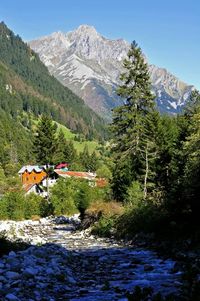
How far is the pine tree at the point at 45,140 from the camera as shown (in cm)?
6788

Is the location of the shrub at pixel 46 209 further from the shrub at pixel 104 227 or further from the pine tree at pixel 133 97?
the shrub at pixel 104 227

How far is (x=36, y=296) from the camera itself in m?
11.2

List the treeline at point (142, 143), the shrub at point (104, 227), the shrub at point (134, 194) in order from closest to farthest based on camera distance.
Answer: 1. the shrub at point (104, 227)
2. the shrub at point (134, 194)
3. the treeline at point (142, 143)

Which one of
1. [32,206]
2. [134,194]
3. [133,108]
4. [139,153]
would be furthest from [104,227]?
[32,206]

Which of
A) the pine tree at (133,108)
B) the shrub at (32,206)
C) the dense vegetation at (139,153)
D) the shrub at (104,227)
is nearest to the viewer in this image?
the shrub at (104,227)

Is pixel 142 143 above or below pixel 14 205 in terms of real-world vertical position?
above

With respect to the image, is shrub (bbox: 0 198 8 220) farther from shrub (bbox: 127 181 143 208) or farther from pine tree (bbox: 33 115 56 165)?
shrub (bbox: 127 181 143 208)

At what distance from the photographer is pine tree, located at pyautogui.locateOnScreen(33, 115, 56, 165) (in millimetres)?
67875

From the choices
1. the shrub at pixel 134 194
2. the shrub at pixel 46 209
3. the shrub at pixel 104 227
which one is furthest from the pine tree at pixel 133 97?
the shrub at pixel 46 209

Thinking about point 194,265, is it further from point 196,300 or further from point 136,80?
point 136,80

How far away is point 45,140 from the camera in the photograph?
225ft

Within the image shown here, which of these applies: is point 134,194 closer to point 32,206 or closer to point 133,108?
point 133,108

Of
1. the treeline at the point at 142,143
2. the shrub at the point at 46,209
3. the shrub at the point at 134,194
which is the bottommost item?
the shrub at the point at 46,209

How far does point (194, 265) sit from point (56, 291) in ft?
16.5
